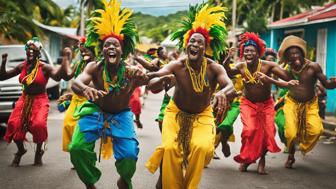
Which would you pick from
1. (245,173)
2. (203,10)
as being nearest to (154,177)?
(245,173)

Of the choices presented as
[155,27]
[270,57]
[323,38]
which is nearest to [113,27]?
[270,57]

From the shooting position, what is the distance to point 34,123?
818cm

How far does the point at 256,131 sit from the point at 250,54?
1.20 meters

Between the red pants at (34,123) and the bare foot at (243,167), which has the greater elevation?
the red pants at (34,123)

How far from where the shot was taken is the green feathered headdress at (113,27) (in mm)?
6281

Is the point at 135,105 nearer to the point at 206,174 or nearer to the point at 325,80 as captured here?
the point at 206,174

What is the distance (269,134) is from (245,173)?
28.9 inches

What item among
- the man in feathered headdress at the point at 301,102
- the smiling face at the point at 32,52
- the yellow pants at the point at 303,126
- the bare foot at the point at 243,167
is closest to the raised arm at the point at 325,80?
the man in feathered headdress at the point at 301,102

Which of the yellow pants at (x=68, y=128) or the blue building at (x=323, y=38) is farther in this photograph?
the blue building at (x=323, y=38)

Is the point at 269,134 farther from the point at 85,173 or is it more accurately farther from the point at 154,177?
the point at 85,173

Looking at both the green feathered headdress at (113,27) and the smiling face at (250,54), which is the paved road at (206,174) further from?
the green feathered headdress at (113,27)

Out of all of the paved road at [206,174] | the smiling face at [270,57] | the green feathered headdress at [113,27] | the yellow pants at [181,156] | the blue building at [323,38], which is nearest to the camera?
the yellow pants at [181,156]

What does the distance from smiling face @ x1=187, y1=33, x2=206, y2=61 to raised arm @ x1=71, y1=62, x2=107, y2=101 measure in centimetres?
→ 107

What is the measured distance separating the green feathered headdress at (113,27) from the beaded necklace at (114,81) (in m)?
0.48
